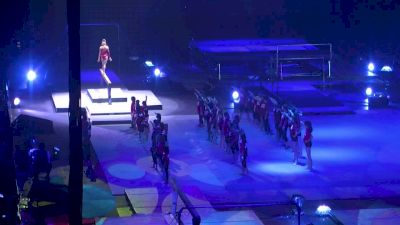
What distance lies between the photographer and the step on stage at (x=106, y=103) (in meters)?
34.5

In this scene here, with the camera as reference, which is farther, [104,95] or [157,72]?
[157,72]

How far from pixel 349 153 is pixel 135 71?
22.0 metres

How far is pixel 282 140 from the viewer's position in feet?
98.3

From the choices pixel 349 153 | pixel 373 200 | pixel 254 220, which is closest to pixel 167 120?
pixel 349 153

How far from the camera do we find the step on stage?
113 feet

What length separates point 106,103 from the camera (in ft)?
121

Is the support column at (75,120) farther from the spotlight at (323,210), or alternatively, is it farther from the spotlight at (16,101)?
the spotlight at (16,101)

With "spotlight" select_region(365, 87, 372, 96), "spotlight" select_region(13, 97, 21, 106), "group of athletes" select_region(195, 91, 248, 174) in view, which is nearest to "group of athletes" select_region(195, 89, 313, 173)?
"group of athletes" select_region(195, 91, 248, 174)

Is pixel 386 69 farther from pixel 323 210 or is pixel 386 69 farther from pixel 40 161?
pixel 323 210

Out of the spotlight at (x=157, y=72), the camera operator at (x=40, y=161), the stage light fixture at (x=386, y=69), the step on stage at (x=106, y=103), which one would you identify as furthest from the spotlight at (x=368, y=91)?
the camera operator at (x=40, y=161)

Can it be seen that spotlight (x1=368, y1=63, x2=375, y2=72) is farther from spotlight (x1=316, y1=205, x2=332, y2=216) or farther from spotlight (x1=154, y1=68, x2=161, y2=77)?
spotlight (x1=316, y1=205, x2=332, y2=216)

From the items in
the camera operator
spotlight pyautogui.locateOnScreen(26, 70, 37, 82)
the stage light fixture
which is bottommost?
the camera operator

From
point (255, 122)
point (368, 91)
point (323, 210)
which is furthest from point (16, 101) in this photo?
point (323, 210)

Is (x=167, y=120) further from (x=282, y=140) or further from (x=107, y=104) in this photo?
(x=282, y=140)
